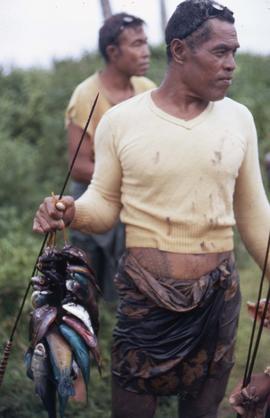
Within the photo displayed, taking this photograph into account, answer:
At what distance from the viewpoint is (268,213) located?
4.14 m

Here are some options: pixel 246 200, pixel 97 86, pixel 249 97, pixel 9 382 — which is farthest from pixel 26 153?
pixel 246 200

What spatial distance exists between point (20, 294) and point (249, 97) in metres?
6.56

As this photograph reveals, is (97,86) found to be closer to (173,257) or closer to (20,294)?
(20,294)

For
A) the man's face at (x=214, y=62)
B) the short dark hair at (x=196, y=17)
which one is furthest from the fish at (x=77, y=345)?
the short dark hair at (x=196, y=17)

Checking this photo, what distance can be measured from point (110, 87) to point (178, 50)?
210 cm

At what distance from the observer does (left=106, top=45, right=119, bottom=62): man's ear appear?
20.1 feet

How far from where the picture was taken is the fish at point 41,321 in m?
3.62

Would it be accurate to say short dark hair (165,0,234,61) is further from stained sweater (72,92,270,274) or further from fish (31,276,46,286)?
fish (31,276,46,286)

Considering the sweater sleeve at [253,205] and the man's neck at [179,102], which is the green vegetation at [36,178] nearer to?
the sweater sleeve at [253,205]

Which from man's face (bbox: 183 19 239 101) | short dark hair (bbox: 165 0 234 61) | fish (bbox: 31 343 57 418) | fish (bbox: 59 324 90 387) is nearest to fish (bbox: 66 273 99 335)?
fish (bbox: 59 324 90 387)

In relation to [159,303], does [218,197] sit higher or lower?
higher

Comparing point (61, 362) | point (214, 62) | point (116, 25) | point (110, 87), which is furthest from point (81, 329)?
point (116, 25)

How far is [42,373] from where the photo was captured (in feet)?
12.0

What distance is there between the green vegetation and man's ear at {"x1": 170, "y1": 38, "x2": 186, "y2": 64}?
1983mm
